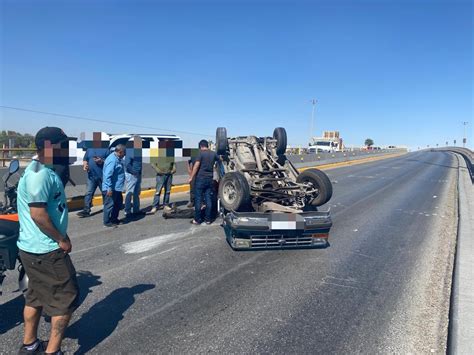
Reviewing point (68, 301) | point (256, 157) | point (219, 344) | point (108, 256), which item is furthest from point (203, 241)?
point (68, 301)

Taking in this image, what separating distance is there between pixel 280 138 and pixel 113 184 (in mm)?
3714

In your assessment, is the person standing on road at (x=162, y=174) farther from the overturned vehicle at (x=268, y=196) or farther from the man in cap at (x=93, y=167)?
the overturned vehicle at (x=268, y=196)

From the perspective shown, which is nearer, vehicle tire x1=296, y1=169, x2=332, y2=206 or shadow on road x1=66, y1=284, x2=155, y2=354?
shadow on road x1=66, y1=284, x2=155, y2=354

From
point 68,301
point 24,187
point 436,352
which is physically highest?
point 24,187

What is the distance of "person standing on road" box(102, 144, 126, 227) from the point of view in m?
6.64

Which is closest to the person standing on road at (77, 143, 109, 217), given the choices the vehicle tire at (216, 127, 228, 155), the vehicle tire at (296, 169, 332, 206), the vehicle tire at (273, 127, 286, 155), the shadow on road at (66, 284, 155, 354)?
the vehicle tire at (216, 127, 228, 155)

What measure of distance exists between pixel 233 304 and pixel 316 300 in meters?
0.96

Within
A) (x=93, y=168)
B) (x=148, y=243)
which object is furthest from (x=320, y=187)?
(x=93, y=168)

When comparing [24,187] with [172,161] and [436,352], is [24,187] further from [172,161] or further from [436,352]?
[172,161]

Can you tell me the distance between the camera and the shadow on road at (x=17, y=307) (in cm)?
317

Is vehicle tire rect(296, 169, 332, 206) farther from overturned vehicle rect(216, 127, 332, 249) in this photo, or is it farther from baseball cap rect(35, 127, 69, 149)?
baseball cap rect(35, 127, 69, 149)

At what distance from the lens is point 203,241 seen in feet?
19.5

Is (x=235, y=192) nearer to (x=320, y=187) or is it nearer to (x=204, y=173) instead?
(x=204, y=173)

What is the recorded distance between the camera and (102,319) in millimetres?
3311
